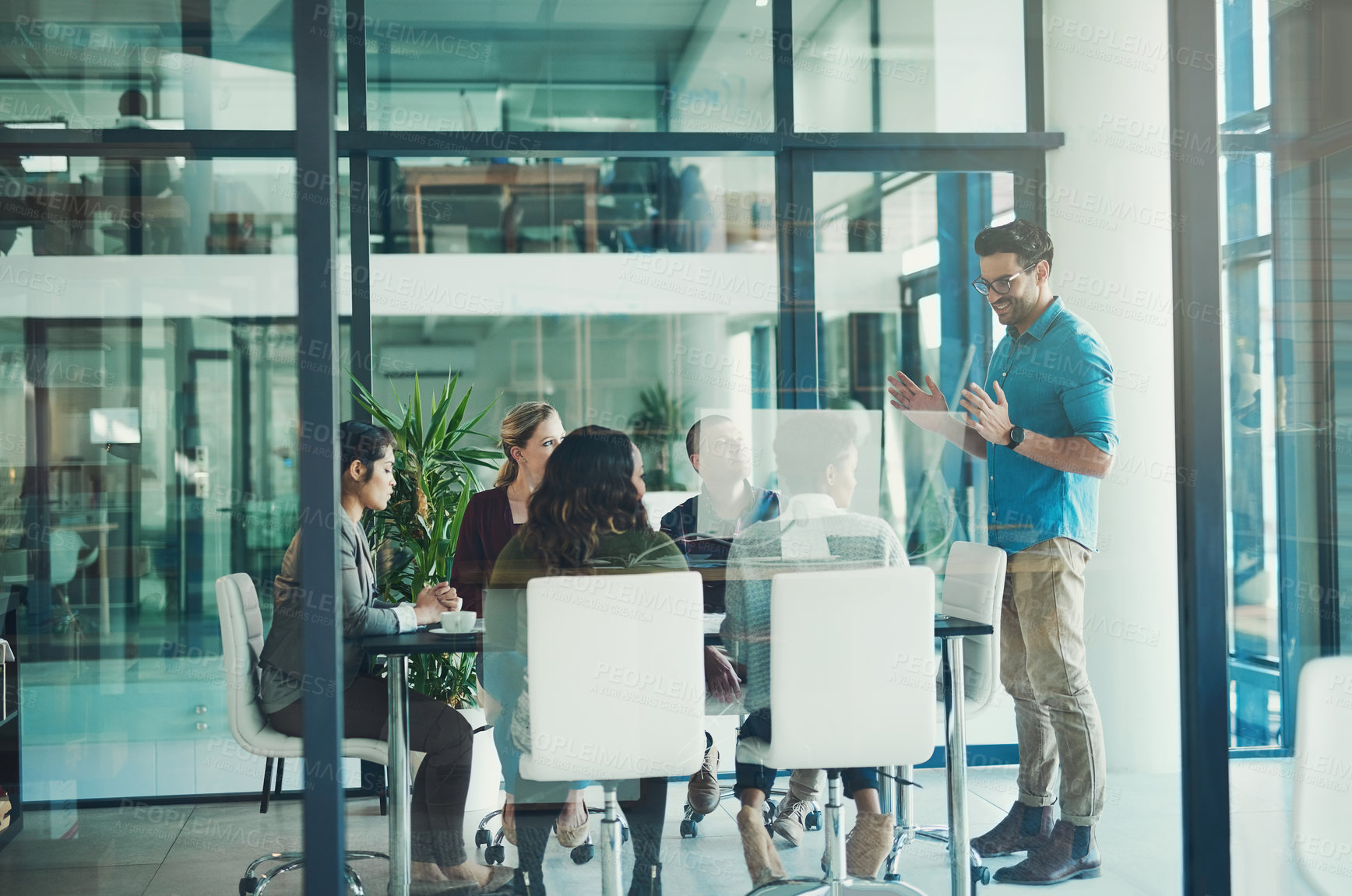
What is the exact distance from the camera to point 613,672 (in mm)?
2846

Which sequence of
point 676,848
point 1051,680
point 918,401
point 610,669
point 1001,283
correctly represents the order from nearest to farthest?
point 610,669
point 1051,680
point 676,848
point 1001,283
point 918,401

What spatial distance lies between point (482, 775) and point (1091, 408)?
2.33m

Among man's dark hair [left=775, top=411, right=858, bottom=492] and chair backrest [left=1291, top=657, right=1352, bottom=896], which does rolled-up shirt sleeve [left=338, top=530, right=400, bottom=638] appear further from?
chair backrest [left=1291, top=657, right=1352, bottom=896]

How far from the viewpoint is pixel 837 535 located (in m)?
3.19

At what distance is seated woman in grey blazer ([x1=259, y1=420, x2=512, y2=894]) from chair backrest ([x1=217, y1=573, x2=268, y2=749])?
0.03m

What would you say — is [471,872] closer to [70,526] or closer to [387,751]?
Result: [387,751]

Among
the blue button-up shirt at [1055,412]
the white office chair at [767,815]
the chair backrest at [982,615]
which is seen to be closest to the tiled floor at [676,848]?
the white office chair at [767,815]

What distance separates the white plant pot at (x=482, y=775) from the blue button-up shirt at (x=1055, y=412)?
74.2 inches

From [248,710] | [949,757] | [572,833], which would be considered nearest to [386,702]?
[248,710]

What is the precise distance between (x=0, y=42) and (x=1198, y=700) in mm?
4917

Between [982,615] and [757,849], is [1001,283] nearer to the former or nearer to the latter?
[982,615]

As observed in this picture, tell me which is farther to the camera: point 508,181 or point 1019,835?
point 508,181

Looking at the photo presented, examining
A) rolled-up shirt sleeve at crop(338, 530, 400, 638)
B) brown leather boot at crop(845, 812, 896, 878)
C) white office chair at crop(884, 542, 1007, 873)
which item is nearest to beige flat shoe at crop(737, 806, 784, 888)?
brown leather boot at crop(845, 812, 896, 878)

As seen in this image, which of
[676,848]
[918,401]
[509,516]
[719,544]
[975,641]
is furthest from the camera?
[918,401]
